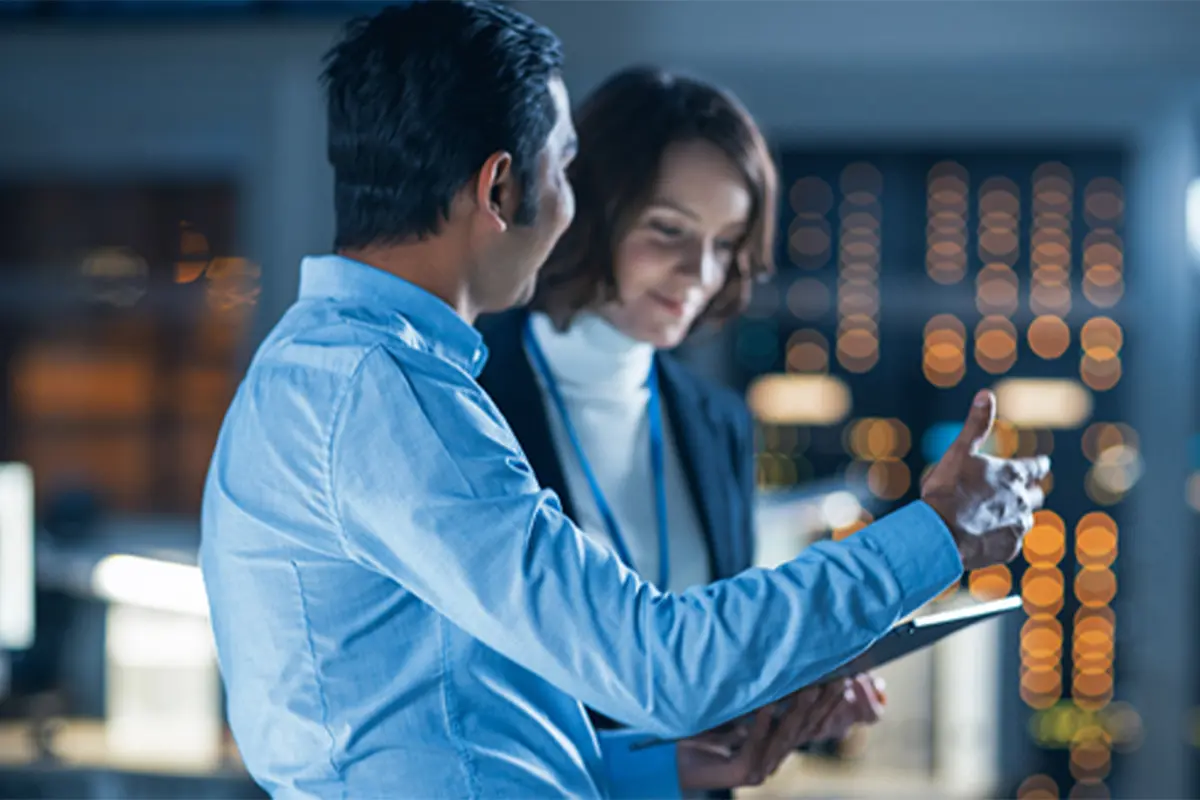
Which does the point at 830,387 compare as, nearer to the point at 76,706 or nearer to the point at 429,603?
the point at 76,706

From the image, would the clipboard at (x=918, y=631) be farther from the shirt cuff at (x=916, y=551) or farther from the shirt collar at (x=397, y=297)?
the shirt collar at (x=397, y=297)

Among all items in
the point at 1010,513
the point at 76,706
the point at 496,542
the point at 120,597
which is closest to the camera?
the point at 496,542

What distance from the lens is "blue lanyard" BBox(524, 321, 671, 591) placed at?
126 centimetres

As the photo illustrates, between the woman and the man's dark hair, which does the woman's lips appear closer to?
the woman

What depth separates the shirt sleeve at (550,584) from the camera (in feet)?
2.46

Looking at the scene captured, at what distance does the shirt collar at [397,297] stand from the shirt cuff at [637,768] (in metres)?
0.39

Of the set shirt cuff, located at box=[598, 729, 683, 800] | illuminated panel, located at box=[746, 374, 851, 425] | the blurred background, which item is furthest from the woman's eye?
illuminated panel, located at box=[746, 374, 851, 425]

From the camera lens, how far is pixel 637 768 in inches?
42.5

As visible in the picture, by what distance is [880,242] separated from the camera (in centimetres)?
418

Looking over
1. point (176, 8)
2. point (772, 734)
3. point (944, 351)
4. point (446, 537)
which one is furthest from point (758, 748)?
point (176, 8)

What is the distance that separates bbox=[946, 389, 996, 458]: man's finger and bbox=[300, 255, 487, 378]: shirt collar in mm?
346

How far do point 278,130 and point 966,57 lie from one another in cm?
217

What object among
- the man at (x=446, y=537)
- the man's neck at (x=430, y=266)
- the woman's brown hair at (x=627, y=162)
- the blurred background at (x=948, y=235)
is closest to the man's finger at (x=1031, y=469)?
the man at (x=446, y=537)

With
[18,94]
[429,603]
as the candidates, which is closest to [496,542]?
[429,603]
